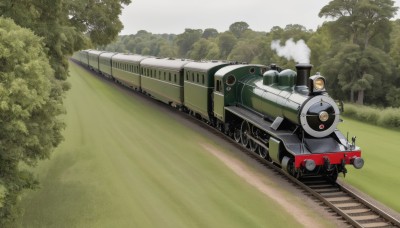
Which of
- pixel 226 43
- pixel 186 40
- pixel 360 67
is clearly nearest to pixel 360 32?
pixel 360 67

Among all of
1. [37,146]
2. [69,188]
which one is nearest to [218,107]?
[69,188]

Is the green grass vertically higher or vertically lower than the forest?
lower

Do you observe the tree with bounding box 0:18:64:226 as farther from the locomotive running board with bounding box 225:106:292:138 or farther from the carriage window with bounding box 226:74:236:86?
the carriage window with bounding box 226:74:236:86

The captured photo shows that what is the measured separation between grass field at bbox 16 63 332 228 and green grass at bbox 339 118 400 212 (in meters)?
3.55

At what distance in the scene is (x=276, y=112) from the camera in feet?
47.0

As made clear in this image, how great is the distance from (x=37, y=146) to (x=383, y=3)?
45.5 m

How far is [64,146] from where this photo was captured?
1748cm

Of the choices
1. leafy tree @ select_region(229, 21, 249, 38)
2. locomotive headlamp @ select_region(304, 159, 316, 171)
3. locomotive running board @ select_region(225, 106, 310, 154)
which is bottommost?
locomotive headlamp @ select_region(304, 159, 316, 171)

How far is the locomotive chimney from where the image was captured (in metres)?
13.4

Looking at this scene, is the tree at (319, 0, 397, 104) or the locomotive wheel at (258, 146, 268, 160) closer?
the locomotive wheel at (258, 146, 268, 160)

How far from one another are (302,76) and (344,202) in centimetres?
441

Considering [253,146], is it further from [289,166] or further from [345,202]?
[345,202]

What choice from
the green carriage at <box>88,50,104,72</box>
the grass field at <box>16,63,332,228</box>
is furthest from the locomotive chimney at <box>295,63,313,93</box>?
the green carriage at <box>88,50,104,72</box>

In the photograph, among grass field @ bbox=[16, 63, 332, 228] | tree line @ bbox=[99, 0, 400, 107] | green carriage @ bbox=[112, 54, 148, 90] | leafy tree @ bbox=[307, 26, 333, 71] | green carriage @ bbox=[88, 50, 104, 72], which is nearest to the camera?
grass field @ bbox=[16, 63, 332, 228]
